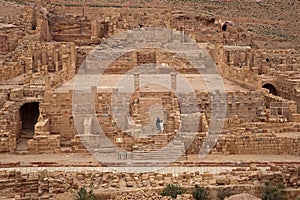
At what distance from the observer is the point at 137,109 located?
2878cm

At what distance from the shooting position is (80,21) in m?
47.0

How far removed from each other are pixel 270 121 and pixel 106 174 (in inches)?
362

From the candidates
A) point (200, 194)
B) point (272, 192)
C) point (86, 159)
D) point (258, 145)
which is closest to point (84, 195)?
point (200, 194)

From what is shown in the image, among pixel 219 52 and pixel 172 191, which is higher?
pixel 219 52

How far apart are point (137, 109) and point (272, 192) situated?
8949 millimetres

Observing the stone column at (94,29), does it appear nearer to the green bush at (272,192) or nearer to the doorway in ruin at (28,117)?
the doorway in ruin at (28,117)

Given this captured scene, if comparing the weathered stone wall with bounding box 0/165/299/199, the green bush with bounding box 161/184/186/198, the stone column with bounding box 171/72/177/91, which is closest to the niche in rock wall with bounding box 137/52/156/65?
the stone column with bounding box 171/72/177/91

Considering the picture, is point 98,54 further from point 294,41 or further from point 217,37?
point 294,41

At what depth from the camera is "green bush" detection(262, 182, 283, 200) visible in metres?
21.2

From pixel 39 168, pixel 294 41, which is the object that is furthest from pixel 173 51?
pixel 294 41

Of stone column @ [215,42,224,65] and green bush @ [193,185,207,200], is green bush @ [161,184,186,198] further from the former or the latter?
stone column @ [215,42,224,65]

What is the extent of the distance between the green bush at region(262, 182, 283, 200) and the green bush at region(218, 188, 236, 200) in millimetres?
963

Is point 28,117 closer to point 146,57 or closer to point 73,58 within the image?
point 73,58

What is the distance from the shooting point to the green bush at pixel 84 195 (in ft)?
66.8
